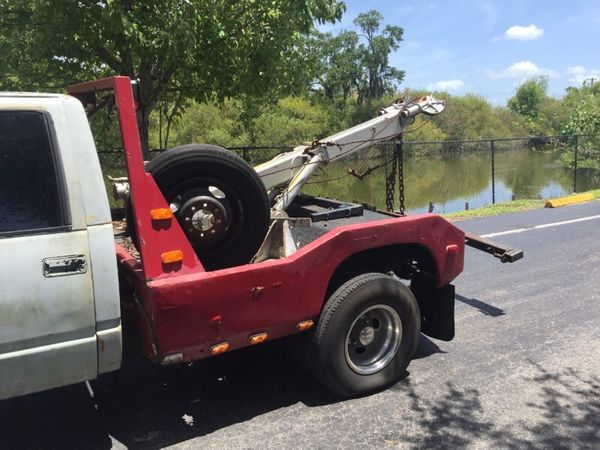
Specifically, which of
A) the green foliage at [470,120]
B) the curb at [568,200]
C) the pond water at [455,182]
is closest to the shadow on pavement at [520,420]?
the curb at [568,200]

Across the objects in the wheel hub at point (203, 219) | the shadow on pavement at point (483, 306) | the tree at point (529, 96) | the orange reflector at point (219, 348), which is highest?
the tree at point (529, 96)

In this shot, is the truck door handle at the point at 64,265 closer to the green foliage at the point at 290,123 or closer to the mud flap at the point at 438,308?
the mud flap at the point at 438,308

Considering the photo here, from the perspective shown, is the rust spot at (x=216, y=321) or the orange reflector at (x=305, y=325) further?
the orange reflector at (x=305, y=325)

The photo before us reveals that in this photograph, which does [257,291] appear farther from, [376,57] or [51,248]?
[376,57]

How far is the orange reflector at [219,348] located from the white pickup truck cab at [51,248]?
0.62 m

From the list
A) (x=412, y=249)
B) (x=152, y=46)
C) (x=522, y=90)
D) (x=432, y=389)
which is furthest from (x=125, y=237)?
(x=522, y=90)

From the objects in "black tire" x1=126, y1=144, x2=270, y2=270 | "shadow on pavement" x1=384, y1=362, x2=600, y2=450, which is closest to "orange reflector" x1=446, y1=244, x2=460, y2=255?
"shadow on pavement" x1=384, y1=362, x2=600, y2=450

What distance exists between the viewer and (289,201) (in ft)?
16.2

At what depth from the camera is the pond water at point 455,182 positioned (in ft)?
59.4

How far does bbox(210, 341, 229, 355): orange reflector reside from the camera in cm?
320

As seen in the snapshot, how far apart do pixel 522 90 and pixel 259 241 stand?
99.0 metres

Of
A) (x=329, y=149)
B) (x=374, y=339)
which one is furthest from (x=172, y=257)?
(x=329, y=149)

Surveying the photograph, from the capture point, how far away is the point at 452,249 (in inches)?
164

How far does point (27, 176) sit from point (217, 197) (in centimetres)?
107
